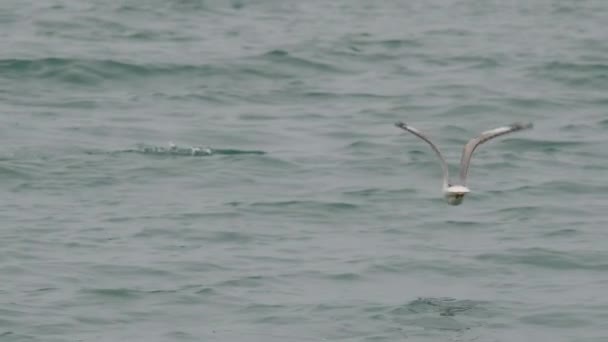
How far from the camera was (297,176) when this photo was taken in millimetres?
20719

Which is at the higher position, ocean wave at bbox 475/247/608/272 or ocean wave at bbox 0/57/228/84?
ocean wave at bbox 0/57/228/84

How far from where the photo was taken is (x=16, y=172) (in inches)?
803

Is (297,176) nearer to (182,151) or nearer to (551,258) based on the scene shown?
(182,151)

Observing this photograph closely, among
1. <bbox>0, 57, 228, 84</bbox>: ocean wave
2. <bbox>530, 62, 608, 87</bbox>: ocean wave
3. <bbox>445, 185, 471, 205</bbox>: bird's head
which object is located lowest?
<bbox>530, 62, 608, 87</bbox>: ocean wave

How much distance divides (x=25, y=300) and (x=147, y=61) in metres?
12.6

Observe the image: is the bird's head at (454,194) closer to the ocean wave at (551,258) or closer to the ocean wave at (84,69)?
the ocean wave at (551,258)

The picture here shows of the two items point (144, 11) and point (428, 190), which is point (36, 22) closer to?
point (144, 11)

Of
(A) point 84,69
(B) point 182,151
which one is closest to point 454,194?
(B) point 182,151

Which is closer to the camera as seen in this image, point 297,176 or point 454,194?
point 454,194

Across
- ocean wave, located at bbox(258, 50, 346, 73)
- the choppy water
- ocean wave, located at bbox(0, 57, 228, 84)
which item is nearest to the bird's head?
the choppy water

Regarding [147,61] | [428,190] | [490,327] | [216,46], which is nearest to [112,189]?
[428,190]

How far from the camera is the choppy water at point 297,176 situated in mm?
15445

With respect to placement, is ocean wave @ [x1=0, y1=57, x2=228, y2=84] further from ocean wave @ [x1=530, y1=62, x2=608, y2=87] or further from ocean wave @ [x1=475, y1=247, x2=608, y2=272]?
ocean wave @ [x1=475, y1=247, x2=608, y2=272]

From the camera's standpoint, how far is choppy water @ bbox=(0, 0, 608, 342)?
50.7 ft
